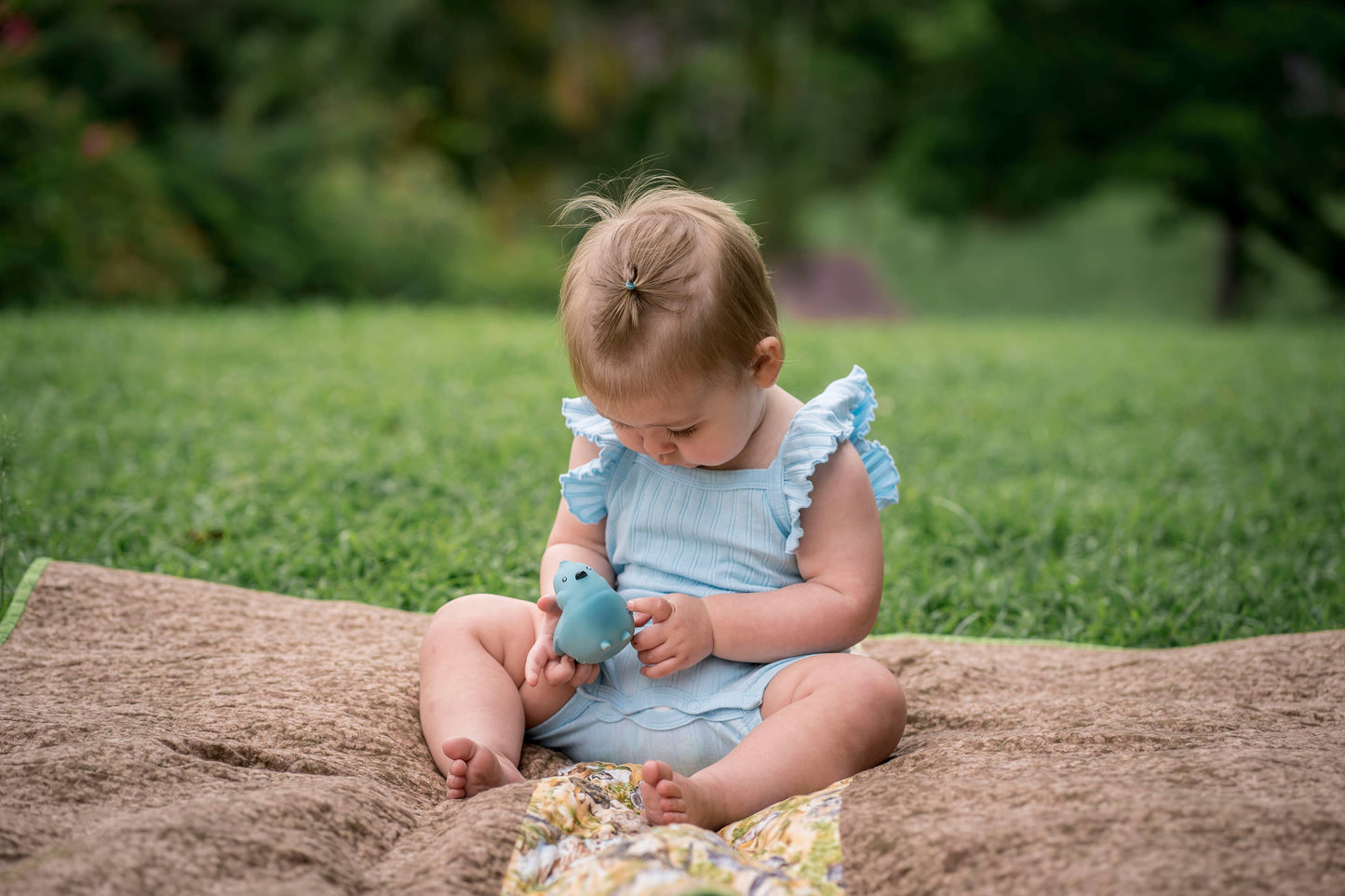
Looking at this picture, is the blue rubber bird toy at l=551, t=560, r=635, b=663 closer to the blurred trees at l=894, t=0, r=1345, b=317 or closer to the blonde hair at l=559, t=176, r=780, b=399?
the blonde hair at l=559, t=176, r=780, b=399

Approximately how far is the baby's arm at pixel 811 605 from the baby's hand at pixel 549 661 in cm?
14

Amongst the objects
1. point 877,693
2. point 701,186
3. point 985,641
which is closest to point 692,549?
point 877,693

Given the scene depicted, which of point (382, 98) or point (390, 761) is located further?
point (382, 98)

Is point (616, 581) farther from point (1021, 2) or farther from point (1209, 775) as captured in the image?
point (1021, 2)

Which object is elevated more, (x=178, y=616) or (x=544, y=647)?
→ (x=544, y=647)

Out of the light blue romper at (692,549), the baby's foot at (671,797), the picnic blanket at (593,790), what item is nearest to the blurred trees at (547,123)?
the picnic blanket at (593,790)

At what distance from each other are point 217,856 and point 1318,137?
16.3 meters

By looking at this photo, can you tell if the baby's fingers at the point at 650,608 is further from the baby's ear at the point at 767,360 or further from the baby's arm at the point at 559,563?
the baby's ear at the point at 767,360

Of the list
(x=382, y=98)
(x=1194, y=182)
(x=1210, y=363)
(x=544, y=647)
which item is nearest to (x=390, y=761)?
(x=544, y=647)

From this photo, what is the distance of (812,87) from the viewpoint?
17.4 metres

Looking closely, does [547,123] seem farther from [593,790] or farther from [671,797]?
[671,797]

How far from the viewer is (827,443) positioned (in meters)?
1.87

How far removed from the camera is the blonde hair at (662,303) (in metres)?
1.72

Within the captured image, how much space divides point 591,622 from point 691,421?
0.37 metres
